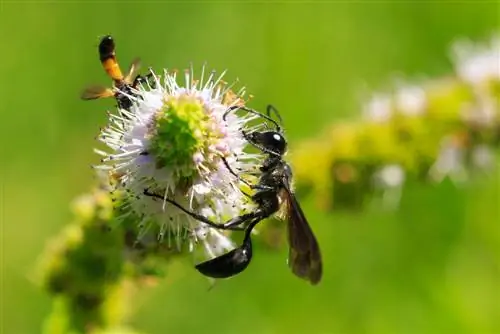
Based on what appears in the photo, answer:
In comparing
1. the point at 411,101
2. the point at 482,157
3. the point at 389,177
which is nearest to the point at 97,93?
the point at 389,177

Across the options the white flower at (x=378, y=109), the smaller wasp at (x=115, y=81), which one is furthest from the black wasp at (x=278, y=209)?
the white flower at (x=378, y=109)

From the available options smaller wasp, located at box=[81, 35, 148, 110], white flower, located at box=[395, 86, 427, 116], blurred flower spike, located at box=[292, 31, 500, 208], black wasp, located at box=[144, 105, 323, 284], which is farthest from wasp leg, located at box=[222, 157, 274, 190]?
white flower, located at box=[395, 86, 427, 116]

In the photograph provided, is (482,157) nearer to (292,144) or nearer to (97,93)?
(292,144)

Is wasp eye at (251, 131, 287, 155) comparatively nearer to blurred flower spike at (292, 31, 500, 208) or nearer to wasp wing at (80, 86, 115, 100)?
wasp wing at (80, 86, 115, 100)

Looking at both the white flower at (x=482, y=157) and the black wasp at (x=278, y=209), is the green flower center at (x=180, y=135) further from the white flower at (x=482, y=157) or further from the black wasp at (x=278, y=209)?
the white flower at (x=482, y=157)

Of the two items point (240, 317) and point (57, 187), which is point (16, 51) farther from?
point (240, 317)
